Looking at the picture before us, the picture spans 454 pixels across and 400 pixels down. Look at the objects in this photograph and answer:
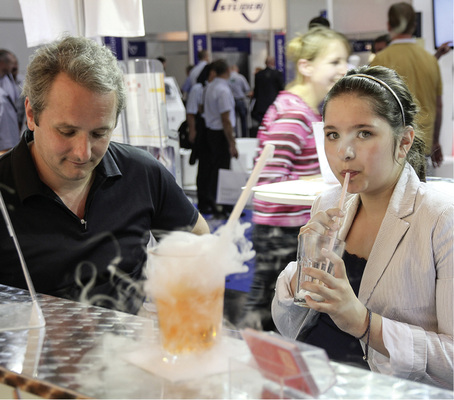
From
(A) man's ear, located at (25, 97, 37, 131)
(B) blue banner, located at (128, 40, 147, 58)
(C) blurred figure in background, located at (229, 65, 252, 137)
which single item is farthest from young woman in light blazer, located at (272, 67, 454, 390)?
(B) blue banner, located at (128, 40, 147, 58)

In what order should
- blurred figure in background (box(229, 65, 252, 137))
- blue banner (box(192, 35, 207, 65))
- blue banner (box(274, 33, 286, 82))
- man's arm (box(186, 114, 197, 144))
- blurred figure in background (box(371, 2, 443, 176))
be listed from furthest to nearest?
blue banner (box(274, 33, 286, 82))
blue banner (box(192, 35, 207, 65))
blurred figure in background (box(229, 65, 252, 137))
man's arm (box(186, 114, 197, 144))
blurred figure in background (box(371, 2, 443, 176))

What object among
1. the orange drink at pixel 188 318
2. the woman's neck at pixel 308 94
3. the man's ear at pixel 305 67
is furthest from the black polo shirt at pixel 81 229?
the man's ear at pixel 305 67

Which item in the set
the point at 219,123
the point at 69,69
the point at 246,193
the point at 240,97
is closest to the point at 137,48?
the point at 240,97

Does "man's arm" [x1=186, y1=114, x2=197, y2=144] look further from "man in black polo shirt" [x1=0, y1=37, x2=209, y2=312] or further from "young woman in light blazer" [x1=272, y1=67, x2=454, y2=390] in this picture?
"young woman in light blazer" [x1=272, y1=67, x2=454, y2=390]

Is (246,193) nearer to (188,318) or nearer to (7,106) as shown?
(188,318)

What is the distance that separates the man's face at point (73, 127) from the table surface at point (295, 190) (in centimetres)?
116

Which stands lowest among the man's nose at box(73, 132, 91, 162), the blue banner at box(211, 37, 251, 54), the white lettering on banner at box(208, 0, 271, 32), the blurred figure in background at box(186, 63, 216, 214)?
the blurred figure in background at box(186, 63, 216, 214)

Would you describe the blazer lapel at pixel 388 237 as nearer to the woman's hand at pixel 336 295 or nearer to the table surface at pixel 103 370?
the woman's hand at pixel 336 295

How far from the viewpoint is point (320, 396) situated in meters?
0.89

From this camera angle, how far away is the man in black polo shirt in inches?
64.9

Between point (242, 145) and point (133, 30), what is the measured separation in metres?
5.00

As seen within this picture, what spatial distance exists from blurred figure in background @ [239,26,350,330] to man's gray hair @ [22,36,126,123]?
4.65 feet

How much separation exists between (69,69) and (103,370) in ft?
2.98

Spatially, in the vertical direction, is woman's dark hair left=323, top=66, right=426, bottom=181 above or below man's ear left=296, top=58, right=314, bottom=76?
below
